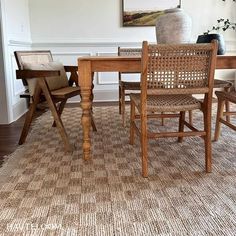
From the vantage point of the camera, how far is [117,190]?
168 centimetres

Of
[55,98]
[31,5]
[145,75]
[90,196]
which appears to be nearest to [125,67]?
[145,75]

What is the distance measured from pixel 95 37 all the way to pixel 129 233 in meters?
3.62

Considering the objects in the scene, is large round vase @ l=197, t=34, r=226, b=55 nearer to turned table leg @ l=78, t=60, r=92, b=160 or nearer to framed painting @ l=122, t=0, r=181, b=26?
turned table leg @ l=78, t=60, r=92, b=160

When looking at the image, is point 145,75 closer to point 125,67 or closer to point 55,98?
point 125,67

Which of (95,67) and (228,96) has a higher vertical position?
(95,67)

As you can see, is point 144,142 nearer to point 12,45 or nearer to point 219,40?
point 219,40

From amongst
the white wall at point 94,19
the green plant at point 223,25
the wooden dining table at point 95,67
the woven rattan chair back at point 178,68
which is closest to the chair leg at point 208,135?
the woven rattan chair back at point 178,68

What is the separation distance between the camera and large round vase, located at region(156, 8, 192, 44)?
8.05 feet

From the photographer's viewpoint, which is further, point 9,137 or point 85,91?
point 9,137

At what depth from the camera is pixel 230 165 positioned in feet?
6.64

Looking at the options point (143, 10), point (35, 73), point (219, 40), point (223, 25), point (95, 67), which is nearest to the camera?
point (95, 67)

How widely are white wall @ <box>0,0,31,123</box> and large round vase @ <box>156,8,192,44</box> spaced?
5.53 ft

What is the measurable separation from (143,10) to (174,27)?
2.11 metres

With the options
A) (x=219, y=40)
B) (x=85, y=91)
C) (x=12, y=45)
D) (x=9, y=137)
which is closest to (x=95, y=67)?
(x=85, y=91)
